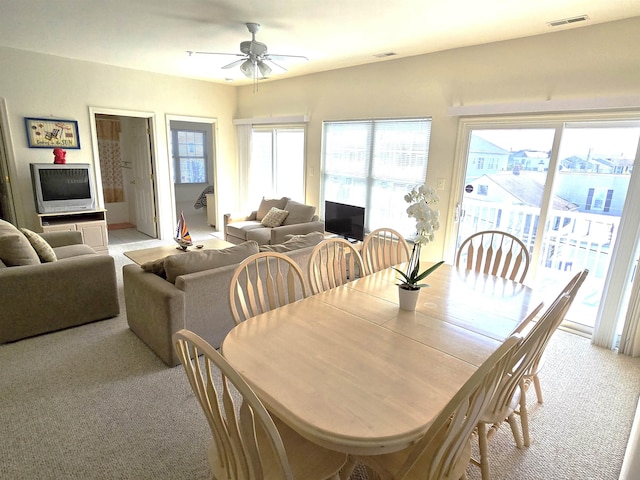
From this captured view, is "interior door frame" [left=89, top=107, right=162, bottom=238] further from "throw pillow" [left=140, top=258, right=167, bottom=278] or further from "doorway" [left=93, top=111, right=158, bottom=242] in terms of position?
Answer: "throw pillow" [left=140, top=258, right=167, bottom=278]

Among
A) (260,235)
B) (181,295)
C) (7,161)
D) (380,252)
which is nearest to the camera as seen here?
(181,295)

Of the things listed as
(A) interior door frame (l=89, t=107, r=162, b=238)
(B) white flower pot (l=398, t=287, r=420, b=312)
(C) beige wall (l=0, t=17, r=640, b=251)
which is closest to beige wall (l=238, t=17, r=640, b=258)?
(C) beige wall (l=0, t=17, r=640, b=251)

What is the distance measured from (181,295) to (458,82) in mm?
3390

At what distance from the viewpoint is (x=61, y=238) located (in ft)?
13.0

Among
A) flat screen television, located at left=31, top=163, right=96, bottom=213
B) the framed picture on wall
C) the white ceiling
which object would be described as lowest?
flat screen television, located at left=31, top=163, right=96, bottom=213

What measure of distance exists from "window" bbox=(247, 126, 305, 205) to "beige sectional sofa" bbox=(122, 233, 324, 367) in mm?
3150

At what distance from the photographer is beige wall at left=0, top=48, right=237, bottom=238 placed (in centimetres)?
446

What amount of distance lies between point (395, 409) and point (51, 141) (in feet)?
18.6

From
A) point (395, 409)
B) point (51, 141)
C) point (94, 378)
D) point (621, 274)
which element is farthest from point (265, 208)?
point (395, 409)

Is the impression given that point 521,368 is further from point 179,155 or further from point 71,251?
point 179,155

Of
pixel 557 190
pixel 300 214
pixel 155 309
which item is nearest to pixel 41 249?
pixel 155 309

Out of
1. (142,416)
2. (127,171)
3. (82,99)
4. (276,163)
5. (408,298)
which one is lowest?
(142,416)

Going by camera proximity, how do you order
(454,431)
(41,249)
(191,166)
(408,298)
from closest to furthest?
(454,431) → (408,298) → (41,249) → (191,166)

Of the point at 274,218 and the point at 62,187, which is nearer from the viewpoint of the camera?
the point at 62,187
